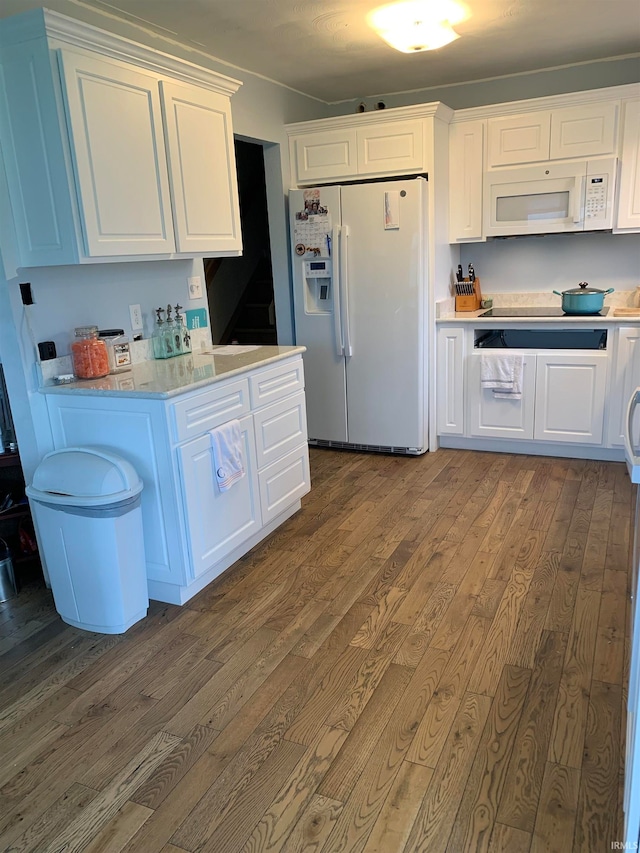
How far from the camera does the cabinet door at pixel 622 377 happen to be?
3.78 metres

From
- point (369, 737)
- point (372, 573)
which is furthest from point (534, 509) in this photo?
point (369, 737)

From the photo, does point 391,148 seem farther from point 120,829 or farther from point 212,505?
point 120,829

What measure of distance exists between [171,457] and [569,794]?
1.71 metres

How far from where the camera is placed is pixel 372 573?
2.83m

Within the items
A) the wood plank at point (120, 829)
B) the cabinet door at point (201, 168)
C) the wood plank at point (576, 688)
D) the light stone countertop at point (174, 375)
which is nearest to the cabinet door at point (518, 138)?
the cabinet door at point (201, 168)

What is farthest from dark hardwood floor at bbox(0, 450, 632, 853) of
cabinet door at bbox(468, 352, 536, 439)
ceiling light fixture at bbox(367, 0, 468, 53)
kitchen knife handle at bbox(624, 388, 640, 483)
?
ceiling light fixture at bbox(367, 0, 468, 53)

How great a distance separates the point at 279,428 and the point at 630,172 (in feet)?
8.82

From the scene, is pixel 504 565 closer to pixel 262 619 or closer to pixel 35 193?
pixel 262 619

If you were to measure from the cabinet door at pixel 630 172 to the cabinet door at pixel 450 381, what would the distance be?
121 centimetres

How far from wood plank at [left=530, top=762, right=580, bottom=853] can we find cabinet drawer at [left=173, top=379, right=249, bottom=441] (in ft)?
5.52

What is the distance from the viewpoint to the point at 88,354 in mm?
2740

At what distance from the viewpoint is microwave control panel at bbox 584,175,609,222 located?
3.89 m

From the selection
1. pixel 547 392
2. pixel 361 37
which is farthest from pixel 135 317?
pixel 547 392

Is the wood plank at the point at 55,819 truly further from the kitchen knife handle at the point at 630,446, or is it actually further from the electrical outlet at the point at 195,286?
the electrical outlet at the point at 195,286
